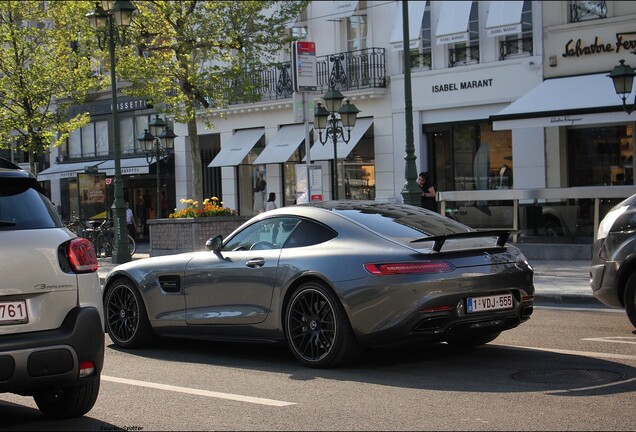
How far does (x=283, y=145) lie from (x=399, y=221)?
2636 cm

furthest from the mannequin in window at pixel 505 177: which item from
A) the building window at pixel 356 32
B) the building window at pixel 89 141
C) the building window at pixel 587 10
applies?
the building window at pixel 89 141

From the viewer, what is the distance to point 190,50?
89.5 feet

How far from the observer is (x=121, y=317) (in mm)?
9992

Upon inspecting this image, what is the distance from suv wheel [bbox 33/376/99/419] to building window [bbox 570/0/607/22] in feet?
77.2

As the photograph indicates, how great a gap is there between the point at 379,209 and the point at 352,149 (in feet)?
77.6

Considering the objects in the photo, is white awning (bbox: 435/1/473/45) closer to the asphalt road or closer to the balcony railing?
the balcony railing

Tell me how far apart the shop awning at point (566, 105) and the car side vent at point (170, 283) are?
17240mm

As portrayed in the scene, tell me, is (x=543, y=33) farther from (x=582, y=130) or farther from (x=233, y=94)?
(x=233, y=94)

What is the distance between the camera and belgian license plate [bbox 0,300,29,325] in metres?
5.92

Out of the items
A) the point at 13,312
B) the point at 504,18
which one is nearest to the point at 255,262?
the point at 13,312

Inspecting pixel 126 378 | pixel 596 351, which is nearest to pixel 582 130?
pixel 596 351

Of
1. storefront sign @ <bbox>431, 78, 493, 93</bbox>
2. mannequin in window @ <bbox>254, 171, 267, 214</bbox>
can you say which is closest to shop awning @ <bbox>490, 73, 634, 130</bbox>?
storefront sign @ <bbox>431, 78, 493, 93</bbox>

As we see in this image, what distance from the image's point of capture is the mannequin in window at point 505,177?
2952cm

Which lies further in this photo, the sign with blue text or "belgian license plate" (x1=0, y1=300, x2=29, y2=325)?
the sign with blue text
